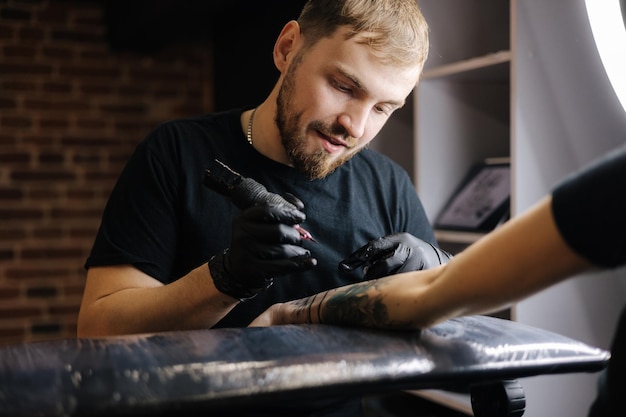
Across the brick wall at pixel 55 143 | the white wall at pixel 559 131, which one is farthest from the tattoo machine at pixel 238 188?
the brick wall at pixel 55 143

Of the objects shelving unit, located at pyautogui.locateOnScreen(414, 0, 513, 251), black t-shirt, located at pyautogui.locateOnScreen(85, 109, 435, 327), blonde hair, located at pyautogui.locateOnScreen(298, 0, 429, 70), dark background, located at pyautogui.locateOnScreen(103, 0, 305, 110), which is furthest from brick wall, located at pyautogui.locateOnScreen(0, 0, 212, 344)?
blonde hair, located at pyautogui.locateOnScreen(298, 0, 429, 70)

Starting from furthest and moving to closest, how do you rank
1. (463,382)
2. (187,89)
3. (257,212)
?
(187,89)
(257,212)
(463,382)

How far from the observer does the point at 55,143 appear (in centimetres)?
358

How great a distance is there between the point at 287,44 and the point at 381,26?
24 cm

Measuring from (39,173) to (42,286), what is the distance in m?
0.59

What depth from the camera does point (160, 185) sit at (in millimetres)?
1325

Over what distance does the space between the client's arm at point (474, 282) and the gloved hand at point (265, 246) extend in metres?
0.09

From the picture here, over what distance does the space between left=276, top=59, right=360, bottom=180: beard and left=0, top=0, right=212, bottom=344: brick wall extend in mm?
2514

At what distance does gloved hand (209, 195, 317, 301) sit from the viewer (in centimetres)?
99

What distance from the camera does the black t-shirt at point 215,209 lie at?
130 cm

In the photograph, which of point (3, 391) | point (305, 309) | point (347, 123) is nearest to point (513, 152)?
point (347, 123)

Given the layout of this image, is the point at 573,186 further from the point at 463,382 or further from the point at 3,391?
the point at 3,391

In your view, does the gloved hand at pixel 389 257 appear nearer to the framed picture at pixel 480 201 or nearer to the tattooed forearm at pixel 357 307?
the tattooed forearm at pixel 357 307

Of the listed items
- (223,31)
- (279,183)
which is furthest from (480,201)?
(223,31)
